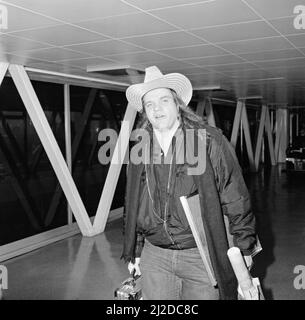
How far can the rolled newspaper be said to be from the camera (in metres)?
1.71

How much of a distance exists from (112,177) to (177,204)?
5385 mm

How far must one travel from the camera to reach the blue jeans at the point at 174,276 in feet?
6.43

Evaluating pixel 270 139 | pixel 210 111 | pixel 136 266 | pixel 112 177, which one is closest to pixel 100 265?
pixel 112 177

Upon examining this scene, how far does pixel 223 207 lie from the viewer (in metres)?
1.93

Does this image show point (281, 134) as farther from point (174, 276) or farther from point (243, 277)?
point (243, 277)

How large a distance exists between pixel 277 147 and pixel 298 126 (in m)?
1.72

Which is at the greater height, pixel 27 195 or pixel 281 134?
pixel 281 134

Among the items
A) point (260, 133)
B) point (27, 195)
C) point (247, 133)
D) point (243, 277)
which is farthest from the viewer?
Result: point (260, 133)

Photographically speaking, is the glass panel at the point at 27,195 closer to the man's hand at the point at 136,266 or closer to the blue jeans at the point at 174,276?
the man's hand at the point at 136,266

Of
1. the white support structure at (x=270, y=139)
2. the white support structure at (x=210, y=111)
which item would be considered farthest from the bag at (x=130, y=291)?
the white support structure at (x=270, y=139)

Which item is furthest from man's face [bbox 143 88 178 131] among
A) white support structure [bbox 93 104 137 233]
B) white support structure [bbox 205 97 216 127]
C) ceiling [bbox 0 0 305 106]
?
white support structure [bbox 205 97 216 127]

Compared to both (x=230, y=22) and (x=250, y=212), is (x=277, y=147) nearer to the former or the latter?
(x=230, y=22)

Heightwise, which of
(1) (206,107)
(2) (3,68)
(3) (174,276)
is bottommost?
(3) (174,276)

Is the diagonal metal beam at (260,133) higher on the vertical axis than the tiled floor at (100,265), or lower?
higher
